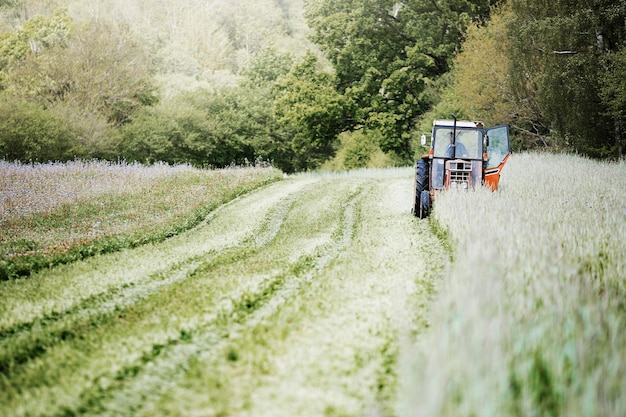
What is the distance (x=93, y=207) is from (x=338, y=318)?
12.0m

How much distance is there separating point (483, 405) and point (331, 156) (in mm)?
42726

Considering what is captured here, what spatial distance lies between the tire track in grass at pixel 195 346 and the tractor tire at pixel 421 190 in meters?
4.92

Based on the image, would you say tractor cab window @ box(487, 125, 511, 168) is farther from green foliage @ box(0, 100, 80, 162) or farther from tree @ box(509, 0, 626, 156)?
green foliage @ box(0, 100, 80, 162)

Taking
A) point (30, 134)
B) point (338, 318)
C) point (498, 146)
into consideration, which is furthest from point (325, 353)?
point (30, 134)

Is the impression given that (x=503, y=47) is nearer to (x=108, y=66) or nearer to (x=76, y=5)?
(x=108, y=66)

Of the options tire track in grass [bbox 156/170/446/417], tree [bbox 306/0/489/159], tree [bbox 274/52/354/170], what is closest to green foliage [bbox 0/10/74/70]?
tree [bbox 274/52/354/170]

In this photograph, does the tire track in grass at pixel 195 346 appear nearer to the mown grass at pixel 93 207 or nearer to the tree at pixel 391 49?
the mown grass at pixel 93 207

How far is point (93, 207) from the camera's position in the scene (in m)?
15.4

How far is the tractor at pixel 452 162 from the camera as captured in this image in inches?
523

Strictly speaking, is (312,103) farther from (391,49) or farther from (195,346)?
(195,346)

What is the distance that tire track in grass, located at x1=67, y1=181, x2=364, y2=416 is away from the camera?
4023mm

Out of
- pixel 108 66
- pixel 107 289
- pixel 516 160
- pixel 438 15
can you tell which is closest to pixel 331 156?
pixel 438 15

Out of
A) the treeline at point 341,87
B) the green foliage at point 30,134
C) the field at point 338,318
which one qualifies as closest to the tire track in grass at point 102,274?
the field at point 338,318

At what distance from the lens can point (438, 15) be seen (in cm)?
3381
